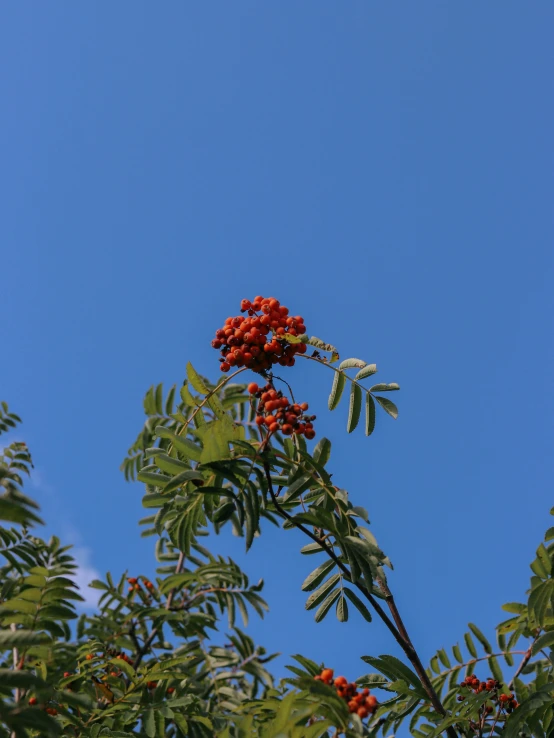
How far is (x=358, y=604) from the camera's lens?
117 inches

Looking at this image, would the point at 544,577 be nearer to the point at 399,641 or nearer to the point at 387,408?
the point at 399,641

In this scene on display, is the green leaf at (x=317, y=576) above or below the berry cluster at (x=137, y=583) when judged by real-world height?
below

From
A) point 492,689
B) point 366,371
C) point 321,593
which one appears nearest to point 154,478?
point 321,593

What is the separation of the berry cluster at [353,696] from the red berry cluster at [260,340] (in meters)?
1.42

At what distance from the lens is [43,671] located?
9.58ft

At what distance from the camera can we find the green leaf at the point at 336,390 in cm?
342

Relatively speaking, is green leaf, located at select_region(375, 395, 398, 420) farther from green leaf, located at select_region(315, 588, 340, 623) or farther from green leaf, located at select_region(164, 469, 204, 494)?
green leaf, located at select_region(164, 469, 204, 494)

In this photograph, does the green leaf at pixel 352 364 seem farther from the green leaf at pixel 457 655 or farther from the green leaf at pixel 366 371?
the green leaf at pixel 457 655

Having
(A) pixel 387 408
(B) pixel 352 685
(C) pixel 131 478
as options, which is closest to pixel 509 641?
(A) pixel 387 408

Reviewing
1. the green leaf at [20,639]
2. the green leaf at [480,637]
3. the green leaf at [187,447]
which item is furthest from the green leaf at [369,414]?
the green leaf at [20,639]

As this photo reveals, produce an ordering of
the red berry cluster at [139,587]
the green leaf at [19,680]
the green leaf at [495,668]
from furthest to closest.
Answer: the red berry cluster at [139,587] → the green leaf at [495,668] → the green leaf at [19,680]

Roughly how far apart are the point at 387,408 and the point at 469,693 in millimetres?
1477

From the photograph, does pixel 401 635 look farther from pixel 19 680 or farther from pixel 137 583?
pixel 137 583

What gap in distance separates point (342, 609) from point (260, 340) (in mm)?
1359
